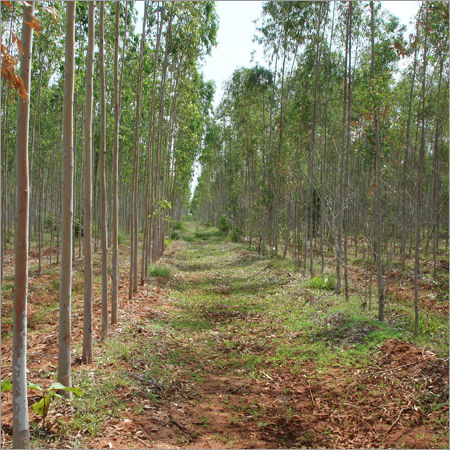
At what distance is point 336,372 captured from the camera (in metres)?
5.98

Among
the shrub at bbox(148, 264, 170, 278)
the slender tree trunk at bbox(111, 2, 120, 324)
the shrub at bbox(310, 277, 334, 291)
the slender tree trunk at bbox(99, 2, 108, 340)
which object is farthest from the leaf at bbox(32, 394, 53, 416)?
the shrub at bbox(148, 264, 170, 278)

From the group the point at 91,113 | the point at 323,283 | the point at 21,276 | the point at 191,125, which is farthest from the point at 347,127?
the point at 191,125

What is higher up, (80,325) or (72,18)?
(72,18)

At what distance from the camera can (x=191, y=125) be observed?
1900 centimetres

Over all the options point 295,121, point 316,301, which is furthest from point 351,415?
point 295,121

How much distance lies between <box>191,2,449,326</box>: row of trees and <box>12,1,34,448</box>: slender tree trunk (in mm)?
5405

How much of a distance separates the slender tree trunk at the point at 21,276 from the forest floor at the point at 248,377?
600 millimetres

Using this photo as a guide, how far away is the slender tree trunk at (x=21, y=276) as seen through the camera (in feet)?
10.5

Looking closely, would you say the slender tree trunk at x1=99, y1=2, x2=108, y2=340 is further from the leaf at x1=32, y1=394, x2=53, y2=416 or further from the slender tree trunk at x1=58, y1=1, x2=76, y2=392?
the leaf at x1=32, y1=394, x2=53, y2=416

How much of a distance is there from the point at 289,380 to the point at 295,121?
1230cm

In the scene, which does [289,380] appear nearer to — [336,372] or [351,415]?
[336,372]

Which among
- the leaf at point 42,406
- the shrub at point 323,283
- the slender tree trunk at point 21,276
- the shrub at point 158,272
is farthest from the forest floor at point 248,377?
the shrub at point 158,272

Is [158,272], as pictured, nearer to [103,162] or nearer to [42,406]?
[103,162]

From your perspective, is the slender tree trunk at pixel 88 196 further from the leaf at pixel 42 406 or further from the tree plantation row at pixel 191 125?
the leaf at pixel 42 406
